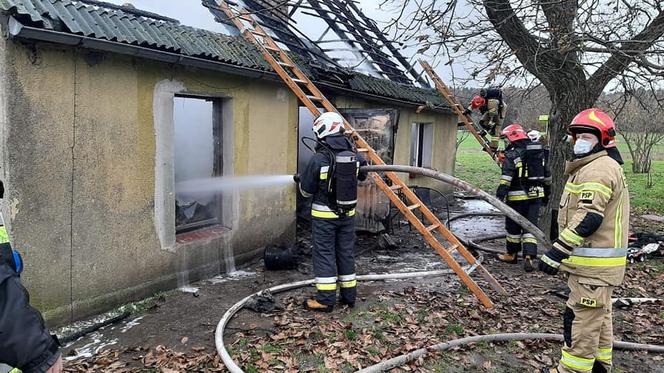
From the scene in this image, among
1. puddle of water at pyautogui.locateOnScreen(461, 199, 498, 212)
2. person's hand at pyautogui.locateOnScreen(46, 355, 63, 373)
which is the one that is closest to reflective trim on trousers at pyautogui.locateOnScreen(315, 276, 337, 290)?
person's hand at pyautogui.locateOnScreen(46, 355, 63, 373)

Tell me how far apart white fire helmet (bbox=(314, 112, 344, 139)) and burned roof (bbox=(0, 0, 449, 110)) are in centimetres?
148

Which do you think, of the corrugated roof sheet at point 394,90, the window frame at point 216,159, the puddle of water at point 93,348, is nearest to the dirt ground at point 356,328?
the puddle of water at point 93,348

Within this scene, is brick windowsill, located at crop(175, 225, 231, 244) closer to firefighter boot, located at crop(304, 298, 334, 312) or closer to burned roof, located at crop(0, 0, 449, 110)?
firefighter boot, located at crop(304, 298, 334, 312)

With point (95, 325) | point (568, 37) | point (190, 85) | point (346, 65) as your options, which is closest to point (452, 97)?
point (346, 65)

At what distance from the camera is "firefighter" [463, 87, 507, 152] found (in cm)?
1179

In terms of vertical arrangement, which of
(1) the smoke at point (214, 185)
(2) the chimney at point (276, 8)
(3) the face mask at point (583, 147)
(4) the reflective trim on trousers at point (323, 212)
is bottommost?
(4) the reflective trim on trousers at point (323, 212)

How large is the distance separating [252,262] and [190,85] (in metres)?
2.73

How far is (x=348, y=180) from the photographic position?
5.00 meters

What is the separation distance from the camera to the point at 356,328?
4680 mm

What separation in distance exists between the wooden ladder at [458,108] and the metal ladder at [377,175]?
6473 mm

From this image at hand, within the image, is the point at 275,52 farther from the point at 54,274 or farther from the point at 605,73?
the point at 605,73

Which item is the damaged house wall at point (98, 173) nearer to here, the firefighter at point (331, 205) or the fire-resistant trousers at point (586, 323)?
the firefighter at point (331, 205)

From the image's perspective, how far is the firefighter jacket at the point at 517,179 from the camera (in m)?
6.96

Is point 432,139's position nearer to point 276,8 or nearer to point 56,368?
point 276,8
